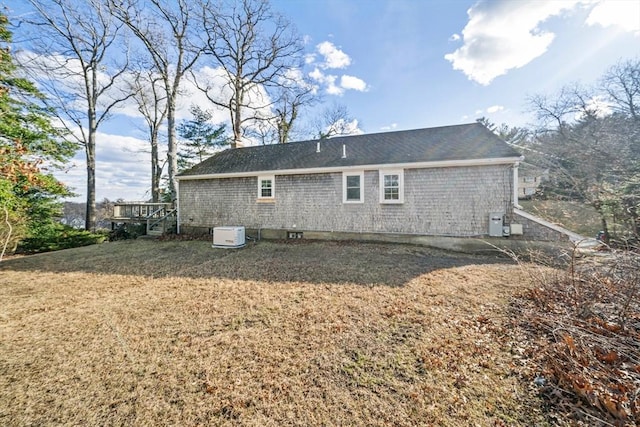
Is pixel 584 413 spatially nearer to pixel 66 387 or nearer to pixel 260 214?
pixel 66 387

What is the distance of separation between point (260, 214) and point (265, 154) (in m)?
3.68

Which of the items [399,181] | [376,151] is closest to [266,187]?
[376,151]

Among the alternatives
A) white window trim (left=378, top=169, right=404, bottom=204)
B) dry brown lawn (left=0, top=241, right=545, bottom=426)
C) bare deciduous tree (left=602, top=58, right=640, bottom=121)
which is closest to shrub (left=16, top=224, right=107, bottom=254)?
dry brown lawn (left=0, top=241, right=545, bottom=426)

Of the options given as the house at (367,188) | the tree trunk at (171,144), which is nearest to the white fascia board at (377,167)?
the house at (367,188)

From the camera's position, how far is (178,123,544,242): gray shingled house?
27.4ft

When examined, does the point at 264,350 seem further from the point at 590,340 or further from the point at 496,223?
the point at 496,223

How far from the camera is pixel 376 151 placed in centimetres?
1045

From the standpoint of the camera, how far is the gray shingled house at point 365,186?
834cm

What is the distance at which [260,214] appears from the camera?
11258mm

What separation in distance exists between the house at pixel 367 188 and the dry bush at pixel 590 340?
450 cm

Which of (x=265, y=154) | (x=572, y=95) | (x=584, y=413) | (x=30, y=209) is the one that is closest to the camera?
(x=584, y=413)

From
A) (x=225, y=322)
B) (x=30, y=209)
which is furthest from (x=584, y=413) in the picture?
(x=30, y=209)

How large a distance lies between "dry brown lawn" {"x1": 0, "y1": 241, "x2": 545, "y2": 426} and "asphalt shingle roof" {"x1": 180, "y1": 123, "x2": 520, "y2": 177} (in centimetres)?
477

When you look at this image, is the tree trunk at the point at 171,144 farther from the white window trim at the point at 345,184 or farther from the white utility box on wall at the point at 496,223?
the white utility box on wall at the point at 496,223
